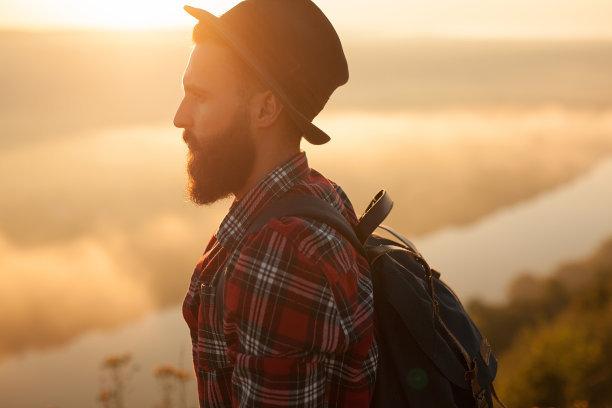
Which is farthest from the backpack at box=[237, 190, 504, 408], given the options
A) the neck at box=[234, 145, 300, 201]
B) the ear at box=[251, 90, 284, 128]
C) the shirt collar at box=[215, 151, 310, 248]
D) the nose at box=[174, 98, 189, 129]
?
the nose at box=[174, 98, 189, 129]

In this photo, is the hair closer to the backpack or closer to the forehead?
the forehead

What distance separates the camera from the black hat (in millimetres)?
1920

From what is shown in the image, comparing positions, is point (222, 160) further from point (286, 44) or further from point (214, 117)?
point (286, 44)

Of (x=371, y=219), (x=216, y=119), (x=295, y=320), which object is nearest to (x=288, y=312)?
(x=295, y=320)

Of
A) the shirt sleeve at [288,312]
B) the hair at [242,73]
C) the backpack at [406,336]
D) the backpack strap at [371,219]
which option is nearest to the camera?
the shirt sleeve at [288,312]

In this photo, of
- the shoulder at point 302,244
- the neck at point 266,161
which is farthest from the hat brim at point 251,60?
the shoulder at point 302,244

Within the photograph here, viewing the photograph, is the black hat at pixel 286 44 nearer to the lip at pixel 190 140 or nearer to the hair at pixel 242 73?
the hair at pixel 242 73

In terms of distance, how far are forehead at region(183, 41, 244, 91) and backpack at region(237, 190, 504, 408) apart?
0.42 metres

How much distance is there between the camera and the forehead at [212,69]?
1.98 meters

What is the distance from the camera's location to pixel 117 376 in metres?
3.76

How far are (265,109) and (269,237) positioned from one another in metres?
0.48

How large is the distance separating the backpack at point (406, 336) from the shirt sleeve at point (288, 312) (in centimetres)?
11

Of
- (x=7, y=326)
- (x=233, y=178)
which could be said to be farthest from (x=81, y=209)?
(x=233, y=178)

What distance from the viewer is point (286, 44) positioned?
193 cm
